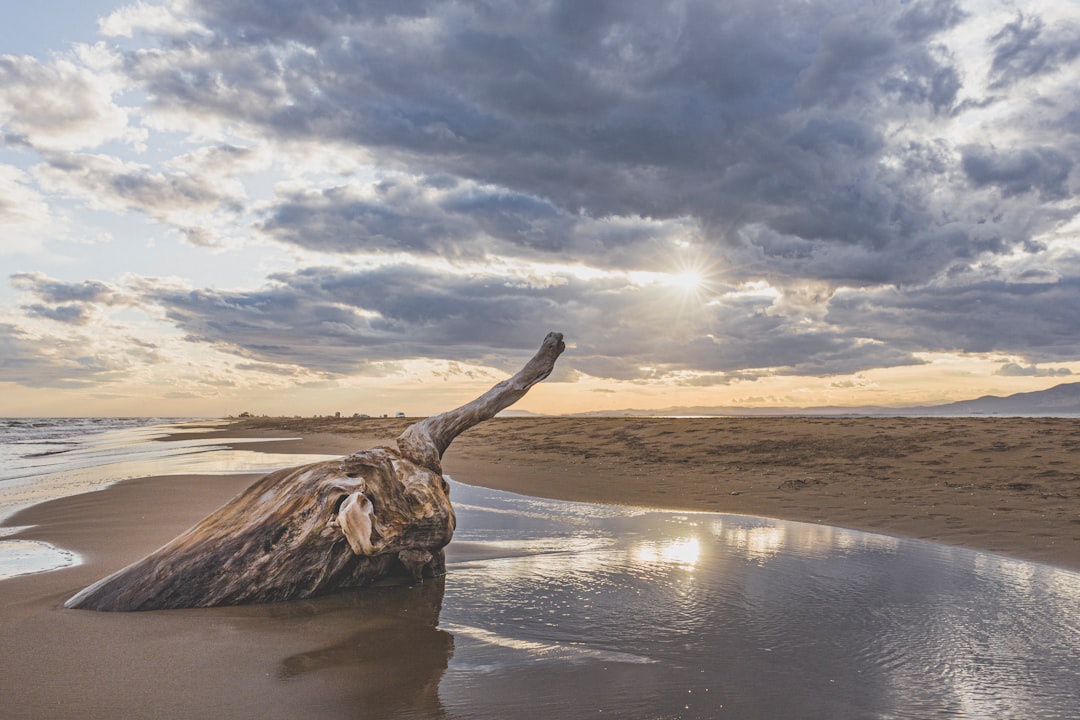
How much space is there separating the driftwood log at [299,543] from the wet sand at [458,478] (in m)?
0.25

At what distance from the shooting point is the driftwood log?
5.49m

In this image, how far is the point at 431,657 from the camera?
14.3 feet

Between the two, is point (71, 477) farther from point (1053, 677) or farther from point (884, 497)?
point (1053, 677)

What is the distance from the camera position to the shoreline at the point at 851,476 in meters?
9.17

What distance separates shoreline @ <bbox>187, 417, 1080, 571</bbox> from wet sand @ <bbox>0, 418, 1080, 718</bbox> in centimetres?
6

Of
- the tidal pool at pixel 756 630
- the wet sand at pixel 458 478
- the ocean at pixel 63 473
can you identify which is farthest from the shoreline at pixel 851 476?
the ocean at pixel 63 473

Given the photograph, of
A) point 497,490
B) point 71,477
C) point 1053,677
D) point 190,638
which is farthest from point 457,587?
point 71,477

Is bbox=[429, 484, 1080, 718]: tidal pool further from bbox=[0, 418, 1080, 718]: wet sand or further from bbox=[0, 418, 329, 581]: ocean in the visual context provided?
bbox=[0, 418, 329, 581]: ocean

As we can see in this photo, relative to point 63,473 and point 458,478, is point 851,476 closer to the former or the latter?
point 458,478

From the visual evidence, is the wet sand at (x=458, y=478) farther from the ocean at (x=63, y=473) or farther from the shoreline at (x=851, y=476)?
the ocean at (x=63, y=473)

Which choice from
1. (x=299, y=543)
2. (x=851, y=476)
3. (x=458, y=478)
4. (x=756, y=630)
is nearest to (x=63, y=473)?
(x=458, y=478)

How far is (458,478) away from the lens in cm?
1675

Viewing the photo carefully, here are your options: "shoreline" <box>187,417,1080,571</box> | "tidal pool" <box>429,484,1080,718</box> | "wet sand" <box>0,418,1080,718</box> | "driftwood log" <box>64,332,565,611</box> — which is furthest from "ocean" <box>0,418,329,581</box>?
"shoreline" <box>187,417,1080,571</box>

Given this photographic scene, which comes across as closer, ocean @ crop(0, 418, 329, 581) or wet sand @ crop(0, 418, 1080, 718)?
wet sand @ crop(0, 418, 1080, 718)
